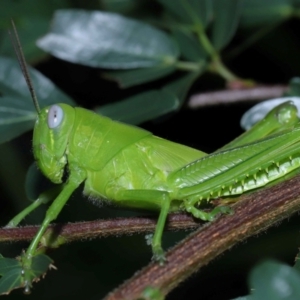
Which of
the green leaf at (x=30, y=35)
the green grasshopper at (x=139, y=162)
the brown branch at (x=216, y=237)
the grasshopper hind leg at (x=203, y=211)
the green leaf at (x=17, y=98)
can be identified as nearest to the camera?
the brown branch at (x=216, y=237)

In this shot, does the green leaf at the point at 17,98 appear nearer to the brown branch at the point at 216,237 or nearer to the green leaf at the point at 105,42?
the green leaf at the point at 105,42

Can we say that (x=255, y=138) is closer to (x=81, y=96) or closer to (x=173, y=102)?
(x=173, y=102)

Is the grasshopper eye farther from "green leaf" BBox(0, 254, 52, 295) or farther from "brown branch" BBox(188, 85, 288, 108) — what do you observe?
"brown branch" BBox(188, 85, 288, 108)

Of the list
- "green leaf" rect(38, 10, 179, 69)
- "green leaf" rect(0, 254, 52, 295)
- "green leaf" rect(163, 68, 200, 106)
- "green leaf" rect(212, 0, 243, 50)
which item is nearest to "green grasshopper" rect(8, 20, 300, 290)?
"green leaf" rect(0, 254, 52, 295)

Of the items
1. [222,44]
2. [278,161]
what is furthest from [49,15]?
[278,161]

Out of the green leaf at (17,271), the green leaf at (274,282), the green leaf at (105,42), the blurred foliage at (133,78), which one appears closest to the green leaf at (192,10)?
the blurred foliage at (133,78)

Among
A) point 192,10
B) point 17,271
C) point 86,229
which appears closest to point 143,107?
point 192,10
